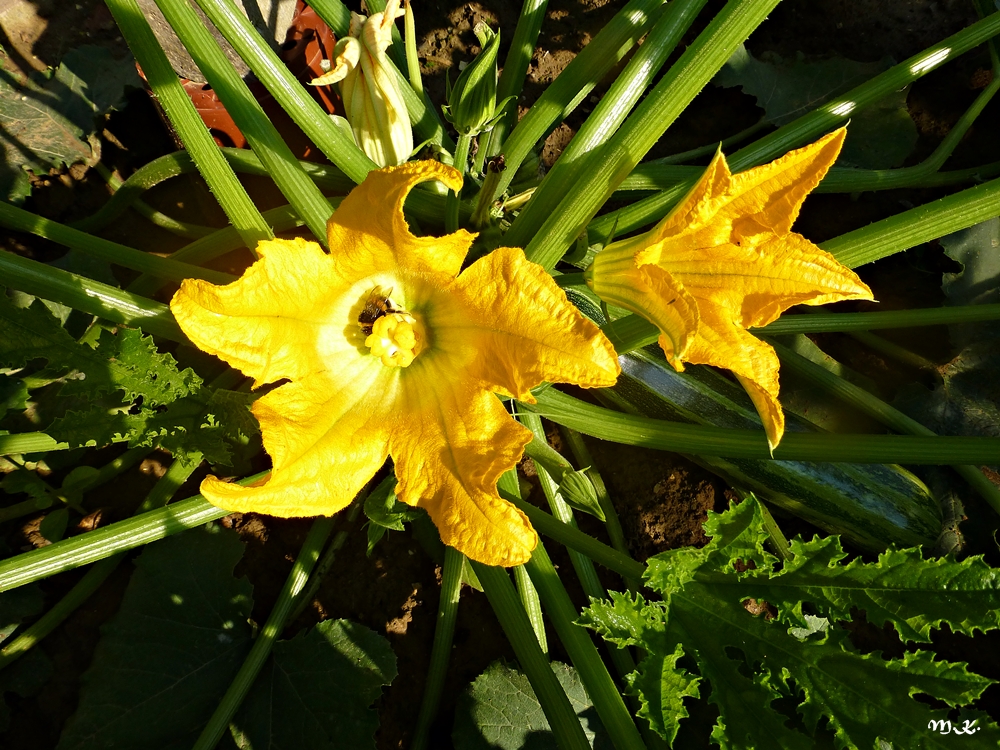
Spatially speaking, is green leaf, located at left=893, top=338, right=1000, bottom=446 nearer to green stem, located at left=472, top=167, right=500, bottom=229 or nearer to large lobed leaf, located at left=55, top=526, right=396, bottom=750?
green stem, located at left=472, top=167, right=500, bottom=229

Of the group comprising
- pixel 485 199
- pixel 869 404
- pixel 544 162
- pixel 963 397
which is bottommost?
pixel 485 199

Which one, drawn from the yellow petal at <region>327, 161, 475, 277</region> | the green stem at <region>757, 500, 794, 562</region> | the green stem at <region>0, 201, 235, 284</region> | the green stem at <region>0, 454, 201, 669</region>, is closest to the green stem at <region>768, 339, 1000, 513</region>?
the green stem at <region>757, 500, 794, 562</region>

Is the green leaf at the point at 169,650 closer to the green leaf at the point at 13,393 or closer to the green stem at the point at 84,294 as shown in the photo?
the green leaf at the point at 13,393

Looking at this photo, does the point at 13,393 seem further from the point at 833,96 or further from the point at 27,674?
the point at 833,96

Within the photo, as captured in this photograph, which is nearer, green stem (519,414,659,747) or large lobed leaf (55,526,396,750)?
large lobed leaf (55,526,396,750)

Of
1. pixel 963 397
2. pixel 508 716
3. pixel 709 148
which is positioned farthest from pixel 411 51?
pixel 963 397

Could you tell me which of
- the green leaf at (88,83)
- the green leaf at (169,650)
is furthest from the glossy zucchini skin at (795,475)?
the green leaf at (88,83)
